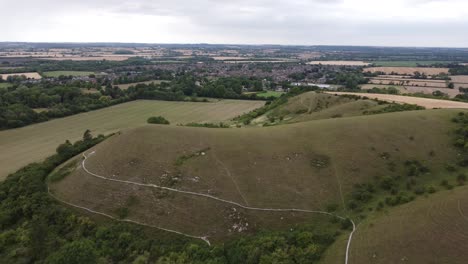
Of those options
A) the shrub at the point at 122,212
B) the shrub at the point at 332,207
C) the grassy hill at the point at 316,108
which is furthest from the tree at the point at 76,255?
the grassy hill at the point at 316,108

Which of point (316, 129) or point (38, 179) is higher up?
point (316, 129)

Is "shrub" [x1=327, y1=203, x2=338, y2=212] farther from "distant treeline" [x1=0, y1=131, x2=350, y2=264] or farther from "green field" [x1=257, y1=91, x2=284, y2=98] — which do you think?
"green field" [x1=257, y1=91, x2=284, y2=98]

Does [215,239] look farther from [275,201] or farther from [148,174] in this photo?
[148,174]

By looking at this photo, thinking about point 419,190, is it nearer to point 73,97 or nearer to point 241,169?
point 241,169

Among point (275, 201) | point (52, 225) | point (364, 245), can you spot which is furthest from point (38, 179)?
point (364, 245)

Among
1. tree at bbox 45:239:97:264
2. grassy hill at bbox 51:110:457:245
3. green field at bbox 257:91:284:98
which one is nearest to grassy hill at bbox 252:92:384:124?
grassy hill at bbox 51:110:457:245

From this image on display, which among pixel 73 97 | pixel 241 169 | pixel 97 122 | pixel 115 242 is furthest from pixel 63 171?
pixel 73 97
